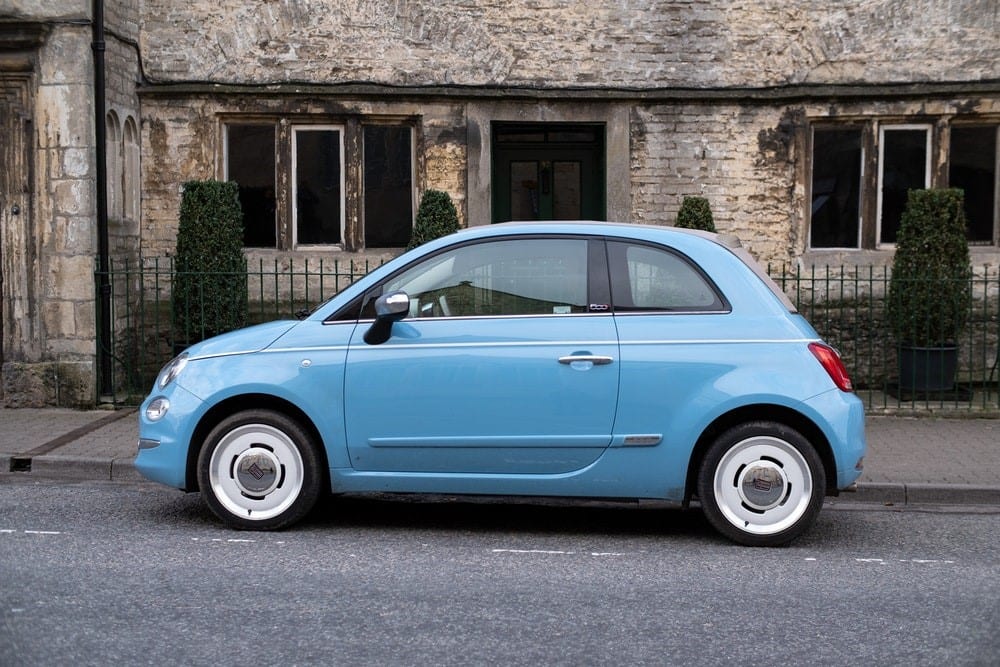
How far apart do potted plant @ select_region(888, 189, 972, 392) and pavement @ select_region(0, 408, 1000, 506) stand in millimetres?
794

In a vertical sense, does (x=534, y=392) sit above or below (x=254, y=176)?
below

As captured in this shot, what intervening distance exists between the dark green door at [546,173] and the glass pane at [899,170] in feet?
9.84

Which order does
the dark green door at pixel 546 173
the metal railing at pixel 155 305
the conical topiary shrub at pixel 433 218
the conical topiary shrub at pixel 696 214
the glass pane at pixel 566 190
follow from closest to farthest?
the metal railing at pixel 155 305 < the conical topiary shrub at pixel 433 218 < the conical topiary shrub at pixel 696 214 < the dark green door at pixel 546 173 < the glass pane at pixel 566 190

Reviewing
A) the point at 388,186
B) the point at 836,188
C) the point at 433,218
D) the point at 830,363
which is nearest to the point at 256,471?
the point at 830,363

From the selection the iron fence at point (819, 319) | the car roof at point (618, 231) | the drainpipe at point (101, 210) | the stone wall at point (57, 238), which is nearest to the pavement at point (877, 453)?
the stone wall at point (57, 238)

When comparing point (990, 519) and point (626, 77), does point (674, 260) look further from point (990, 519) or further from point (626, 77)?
point (626, 77)

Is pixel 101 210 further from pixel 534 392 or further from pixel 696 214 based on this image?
pixel 534 392

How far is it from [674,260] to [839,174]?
280 inches

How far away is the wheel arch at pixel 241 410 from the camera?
7320 mm

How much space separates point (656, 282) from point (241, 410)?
8.00ft

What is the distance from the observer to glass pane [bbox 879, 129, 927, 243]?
45.0ft

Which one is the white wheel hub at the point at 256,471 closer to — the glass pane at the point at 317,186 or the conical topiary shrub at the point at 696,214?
the conical topiary shrub at the point at 696,214

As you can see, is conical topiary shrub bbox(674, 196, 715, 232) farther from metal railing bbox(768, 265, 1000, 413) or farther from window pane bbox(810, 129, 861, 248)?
window pane bbox(810, 129, 861, 248)

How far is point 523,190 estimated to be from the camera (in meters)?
14.6
